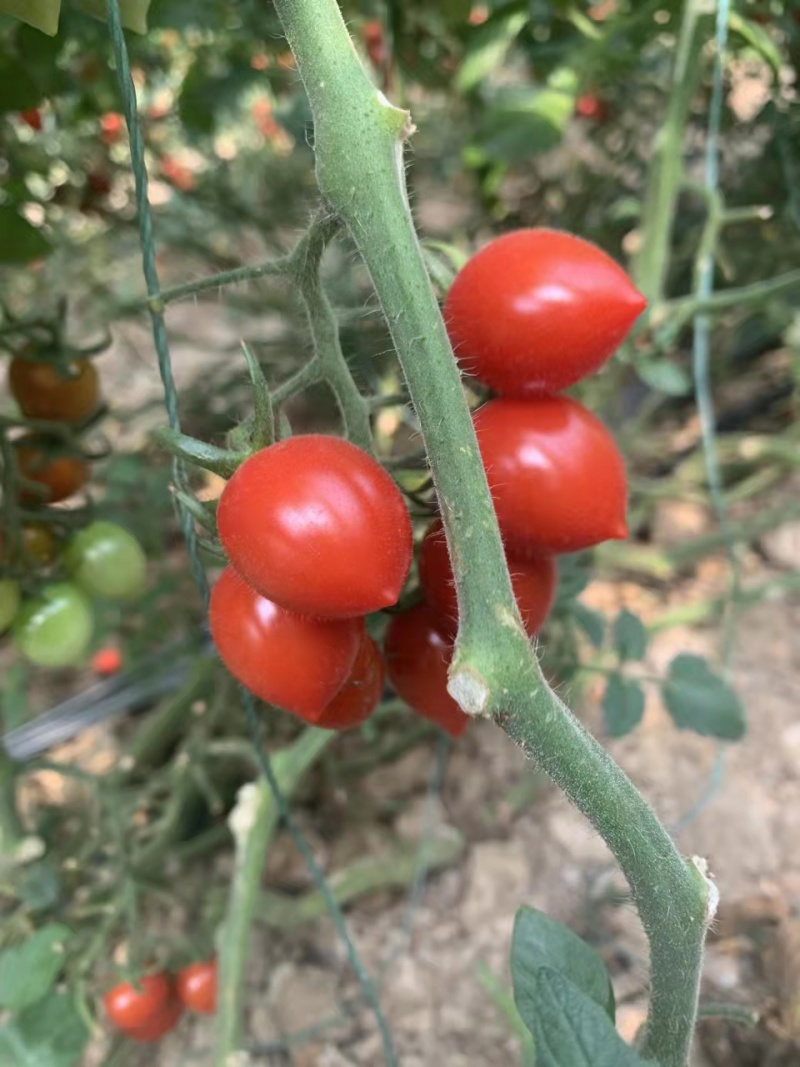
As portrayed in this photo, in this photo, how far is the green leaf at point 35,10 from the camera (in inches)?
17.0

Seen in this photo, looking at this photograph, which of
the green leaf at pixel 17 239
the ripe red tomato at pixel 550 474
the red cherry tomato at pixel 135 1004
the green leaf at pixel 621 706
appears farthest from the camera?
the red cherry tomato at pixel 135 1004

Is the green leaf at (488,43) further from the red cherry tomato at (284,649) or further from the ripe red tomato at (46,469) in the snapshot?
the red cherry tomato at (284,649)

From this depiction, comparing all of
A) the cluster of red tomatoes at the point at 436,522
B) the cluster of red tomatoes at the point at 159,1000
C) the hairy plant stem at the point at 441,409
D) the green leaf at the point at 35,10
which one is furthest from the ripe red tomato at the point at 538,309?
the cluster of red tomatoes at the point at 159,1000

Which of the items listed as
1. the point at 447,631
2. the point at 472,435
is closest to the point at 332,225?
the point at 472,435

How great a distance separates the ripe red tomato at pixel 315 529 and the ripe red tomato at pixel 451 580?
7 centimetres

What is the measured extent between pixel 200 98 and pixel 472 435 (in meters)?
0.87

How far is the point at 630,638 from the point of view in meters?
0.81

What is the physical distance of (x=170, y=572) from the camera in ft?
4.24

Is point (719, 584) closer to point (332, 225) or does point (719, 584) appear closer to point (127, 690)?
point (127, 690)

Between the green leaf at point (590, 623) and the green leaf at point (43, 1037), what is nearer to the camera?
the green leaf at point (43, 1037)

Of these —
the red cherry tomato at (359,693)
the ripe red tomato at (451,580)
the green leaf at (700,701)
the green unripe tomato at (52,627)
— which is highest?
the ripe red tomato at (451,580)

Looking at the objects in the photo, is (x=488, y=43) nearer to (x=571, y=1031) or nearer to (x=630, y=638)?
(x=630, y=638)

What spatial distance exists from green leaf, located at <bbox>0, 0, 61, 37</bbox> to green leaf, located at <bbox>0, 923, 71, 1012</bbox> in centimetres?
65

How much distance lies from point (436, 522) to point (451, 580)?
6 cm
